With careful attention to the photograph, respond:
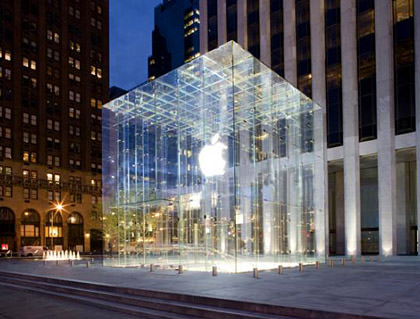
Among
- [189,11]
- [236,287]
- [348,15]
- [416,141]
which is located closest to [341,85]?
[348,15]

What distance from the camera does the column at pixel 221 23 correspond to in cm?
5919

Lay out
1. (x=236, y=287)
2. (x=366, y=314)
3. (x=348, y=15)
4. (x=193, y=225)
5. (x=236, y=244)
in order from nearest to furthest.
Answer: (x=366, y=314), (x=236, y=287), (x=236, y=244), (x=193, y=225), (x=348, y=15)

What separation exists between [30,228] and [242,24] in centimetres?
5153

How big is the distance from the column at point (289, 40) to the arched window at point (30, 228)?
53.5 m

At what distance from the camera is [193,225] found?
2816 cm

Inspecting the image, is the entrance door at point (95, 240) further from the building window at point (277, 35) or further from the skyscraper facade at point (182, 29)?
the skyscraper facade at point (182, 29)

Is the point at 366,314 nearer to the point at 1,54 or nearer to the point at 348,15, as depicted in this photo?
the point at 348,15

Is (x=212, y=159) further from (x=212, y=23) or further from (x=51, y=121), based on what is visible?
(x=51, y=121)

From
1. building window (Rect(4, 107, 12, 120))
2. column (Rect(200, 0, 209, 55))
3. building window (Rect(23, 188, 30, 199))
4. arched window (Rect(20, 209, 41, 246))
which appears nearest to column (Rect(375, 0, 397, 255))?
column (Rect(200, 0, 209, 55))

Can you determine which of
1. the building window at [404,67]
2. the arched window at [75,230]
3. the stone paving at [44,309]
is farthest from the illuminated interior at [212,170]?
the arched window at [75,230]

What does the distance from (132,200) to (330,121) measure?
79.8 ft

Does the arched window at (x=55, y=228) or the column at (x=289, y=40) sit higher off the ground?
the column at (x=289, y=40)

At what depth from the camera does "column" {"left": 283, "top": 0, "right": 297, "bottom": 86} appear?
49.5m

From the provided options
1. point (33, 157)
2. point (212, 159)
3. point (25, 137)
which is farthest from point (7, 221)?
point (212, 159)
